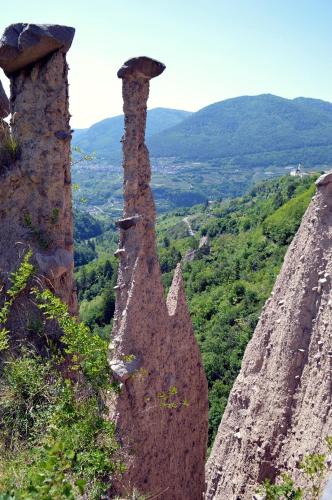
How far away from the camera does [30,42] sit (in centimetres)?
842

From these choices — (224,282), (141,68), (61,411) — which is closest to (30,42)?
(141,68)

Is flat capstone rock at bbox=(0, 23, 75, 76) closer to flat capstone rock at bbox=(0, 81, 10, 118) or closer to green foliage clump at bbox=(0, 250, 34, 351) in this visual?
flat capstone rock at bbox=(0, 81, 10, 118)

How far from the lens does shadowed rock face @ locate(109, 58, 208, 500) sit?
8625 millimetres

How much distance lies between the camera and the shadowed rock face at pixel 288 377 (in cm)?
763

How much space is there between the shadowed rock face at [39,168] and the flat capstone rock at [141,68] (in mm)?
1034

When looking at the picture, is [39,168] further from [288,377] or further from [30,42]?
[288,377]

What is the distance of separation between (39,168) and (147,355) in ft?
12.0

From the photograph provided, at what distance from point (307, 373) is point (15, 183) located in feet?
18.2

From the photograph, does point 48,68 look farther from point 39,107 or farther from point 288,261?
point 288,261

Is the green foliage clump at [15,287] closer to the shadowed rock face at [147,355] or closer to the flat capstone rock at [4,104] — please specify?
the shadowed rock face at [147,355]

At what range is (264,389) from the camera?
827 cm

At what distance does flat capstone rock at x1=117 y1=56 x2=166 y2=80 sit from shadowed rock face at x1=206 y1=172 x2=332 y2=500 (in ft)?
11.4

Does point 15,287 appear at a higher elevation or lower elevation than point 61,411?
higher

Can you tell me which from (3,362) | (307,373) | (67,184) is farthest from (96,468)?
(67,184)
